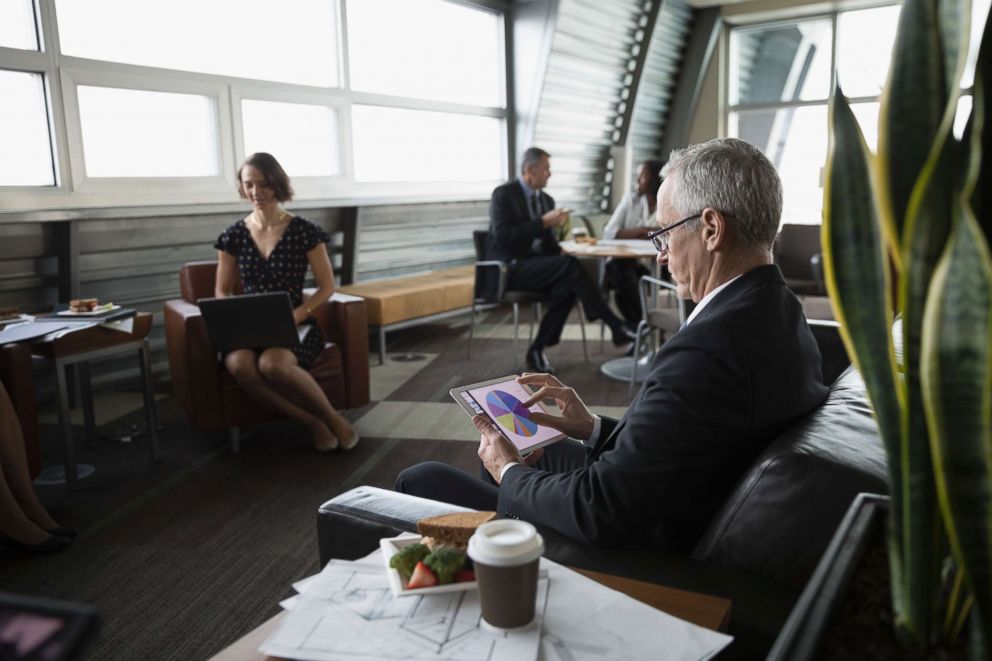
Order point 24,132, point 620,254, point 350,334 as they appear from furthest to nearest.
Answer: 1. point 620,254
2. point 24,132
3. point 350,334

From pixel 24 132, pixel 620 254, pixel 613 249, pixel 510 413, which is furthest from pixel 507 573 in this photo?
pixel 24 132

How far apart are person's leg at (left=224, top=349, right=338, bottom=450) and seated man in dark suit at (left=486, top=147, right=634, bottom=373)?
5.63ft

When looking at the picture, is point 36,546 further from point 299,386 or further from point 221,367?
point 299,386

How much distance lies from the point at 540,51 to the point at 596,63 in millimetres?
833

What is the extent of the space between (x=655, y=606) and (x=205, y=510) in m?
2.29

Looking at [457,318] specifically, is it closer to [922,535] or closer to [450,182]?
[450,182]

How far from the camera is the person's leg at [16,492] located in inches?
97.4

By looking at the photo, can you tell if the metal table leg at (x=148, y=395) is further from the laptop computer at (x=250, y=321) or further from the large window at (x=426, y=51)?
the large window at (x=426, y=51)

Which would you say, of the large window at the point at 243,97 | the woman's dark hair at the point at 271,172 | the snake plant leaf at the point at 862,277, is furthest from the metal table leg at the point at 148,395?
the snake plant leaf at the point at 862,277

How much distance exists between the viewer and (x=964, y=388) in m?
0.56

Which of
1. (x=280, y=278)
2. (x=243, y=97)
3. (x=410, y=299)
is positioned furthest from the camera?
(x=410, y=299)

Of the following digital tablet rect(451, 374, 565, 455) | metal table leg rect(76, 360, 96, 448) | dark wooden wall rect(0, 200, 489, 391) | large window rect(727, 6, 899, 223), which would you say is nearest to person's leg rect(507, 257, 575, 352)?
dark wooden wall rect(0, 200, 489, 391)

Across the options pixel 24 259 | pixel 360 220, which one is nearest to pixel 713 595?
pixel 24 259

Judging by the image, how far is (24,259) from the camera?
3.85 meters
